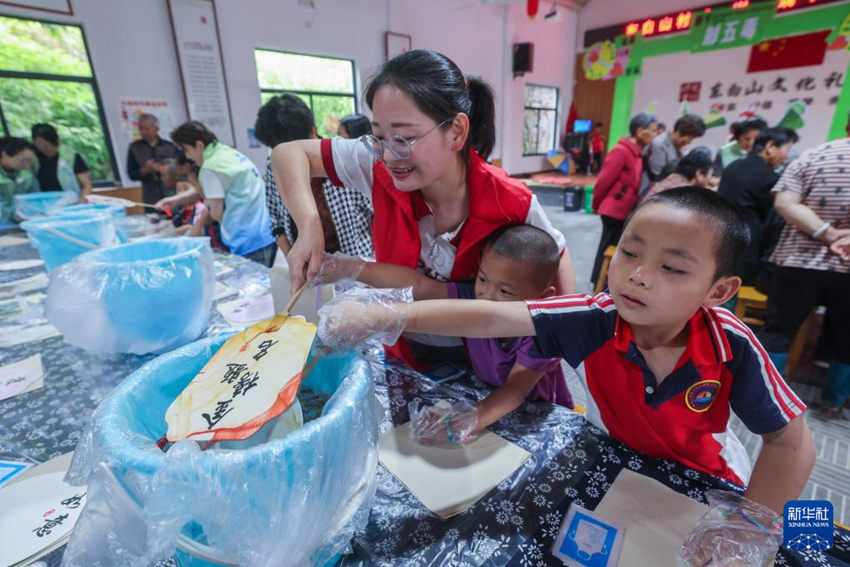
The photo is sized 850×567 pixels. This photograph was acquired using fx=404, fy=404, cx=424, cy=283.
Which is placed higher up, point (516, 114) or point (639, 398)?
point (516, 114)

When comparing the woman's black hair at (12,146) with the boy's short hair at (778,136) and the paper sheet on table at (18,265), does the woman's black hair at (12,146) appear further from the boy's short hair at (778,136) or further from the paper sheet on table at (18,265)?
the boy's short hair at (778,136)

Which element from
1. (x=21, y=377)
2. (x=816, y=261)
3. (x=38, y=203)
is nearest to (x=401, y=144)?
(x=21, y=377)

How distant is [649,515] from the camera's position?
2.04 feet

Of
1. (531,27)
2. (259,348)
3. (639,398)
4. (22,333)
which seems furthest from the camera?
(531,27)

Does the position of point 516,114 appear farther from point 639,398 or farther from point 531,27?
point 639,398

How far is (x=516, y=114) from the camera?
9.67 m

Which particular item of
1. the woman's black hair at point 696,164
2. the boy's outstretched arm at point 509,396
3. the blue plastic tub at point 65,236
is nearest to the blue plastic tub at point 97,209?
the blue plastic tub at point 65,236

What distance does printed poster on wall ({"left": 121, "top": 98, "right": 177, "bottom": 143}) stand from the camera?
4590 mm

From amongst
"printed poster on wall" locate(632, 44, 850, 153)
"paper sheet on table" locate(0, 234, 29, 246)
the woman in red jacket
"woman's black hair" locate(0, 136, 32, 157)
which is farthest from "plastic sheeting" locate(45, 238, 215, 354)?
"printed poster on wall" locate(632, 44, 850, 153)

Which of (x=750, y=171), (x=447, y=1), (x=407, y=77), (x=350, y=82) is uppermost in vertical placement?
(x=447, y=1)

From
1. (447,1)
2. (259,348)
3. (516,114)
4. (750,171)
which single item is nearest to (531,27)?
(516,114)

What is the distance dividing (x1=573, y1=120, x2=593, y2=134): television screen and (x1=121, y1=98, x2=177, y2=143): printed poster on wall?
941cm

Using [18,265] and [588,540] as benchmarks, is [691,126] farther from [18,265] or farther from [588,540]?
[18,265]

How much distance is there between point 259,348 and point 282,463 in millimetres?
253
